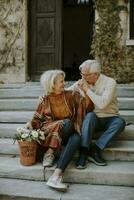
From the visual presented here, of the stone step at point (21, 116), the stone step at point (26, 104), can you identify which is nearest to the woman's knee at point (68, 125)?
the stone step at point (21, 116)

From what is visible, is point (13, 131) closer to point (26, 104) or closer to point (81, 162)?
point (26, 104)

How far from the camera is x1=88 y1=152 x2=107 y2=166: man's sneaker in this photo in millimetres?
4129

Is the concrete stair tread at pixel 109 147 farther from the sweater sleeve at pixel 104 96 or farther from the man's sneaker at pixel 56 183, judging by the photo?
the man's sneaker at pixel 56 183

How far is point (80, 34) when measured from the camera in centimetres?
1324

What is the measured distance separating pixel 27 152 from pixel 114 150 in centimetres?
98

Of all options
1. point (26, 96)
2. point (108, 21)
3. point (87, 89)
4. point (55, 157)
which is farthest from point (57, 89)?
point (108, 21)

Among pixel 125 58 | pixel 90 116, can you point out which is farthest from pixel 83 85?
pixel 125 58

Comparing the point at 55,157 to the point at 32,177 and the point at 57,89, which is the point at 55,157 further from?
the point at 57,89

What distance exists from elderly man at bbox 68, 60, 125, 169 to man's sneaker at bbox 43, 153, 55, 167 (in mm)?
282

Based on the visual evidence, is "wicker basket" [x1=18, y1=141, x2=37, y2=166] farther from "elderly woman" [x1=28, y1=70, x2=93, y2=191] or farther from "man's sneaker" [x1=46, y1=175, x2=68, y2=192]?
"man's sneaker" [x1=46, y1=175, x2=68, y2=192]

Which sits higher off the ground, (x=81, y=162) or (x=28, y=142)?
(x=28, y=142)

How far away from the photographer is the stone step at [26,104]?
549 cm

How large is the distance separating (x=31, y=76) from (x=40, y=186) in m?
4.19

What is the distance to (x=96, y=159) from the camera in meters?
4.16
